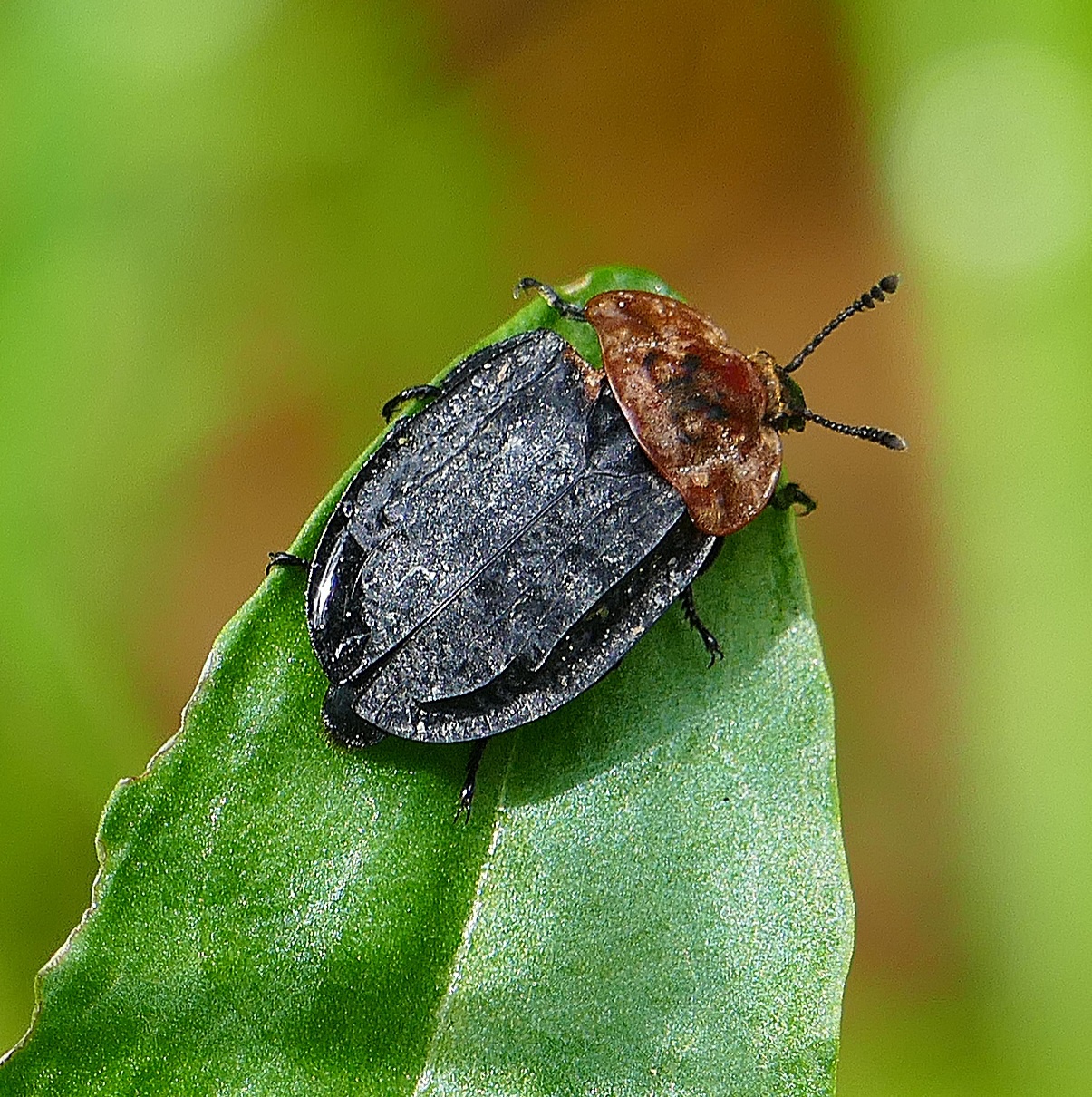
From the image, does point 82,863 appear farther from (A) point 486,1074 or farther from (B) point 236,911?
(A) point 486,1074

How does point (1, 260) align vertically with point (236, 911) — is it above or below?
above

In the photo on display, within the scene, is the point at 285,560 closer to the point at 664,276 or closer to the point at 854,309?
the point at 854,309

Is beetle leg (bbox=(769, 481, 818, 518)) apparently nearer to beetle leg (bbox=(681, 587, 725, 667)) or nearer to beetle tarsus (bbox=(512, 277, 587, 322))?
beetle leg (bbox=(681, 587, 725, 667))

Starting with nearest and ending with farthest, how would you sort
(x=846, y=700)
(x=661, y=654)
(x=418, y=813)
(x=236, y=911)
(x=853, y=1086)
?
(x=236, y=911) < (x=418, y=813) < (x=661, y=654) < (x=853, y=1086) < (x=846, y=700)

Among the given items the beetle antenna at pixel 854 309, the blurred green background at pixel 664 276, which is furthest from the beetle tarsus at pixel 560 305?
the blurred green background at pixel 664 276

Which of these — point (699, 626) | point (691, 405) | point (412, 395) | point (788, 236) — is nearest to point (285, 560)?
point (412, 395)

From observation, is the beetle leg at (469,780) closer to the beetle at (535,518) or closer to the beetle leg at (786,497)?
the beetle at (535,518)

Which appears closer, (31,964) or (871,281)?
(31,964)

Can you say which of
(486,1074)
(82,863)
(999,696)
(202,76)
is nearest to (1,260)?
(202,76)
